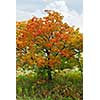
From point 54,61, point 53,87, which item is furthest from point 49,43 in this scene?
point 53,87

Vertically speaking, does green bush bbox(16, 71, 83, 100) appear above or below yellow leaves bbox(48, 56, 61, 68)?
below

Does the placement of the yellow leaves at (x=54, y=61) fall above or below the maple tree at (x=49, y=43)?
below

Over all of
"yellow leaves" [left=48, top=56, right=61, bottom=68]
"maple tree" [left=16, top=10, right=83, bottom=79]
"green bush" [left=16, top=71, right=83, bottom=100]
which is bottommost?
"green bush" [left=16, top=71, right=83, bottom=100]

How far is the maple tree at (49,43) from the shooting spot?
2225 millimetres

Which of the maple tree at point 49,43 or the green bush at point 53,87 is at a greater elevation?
the maple tree at point 49,43

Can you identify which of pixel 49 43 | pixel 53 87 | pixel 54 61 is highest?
pixel 49 43

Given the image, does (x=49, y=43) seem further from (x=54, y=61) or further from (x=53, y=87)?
(x=53, y=87)

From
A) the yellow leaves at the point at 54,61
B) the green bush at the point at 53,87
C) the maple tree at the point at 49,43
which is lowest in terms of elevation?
the green bush at the point at 53,87

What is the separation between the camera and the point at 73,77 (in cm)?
224

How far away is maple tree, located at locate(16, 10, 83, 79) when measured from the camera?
2.22 meters

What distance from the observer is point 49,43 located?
223cm
